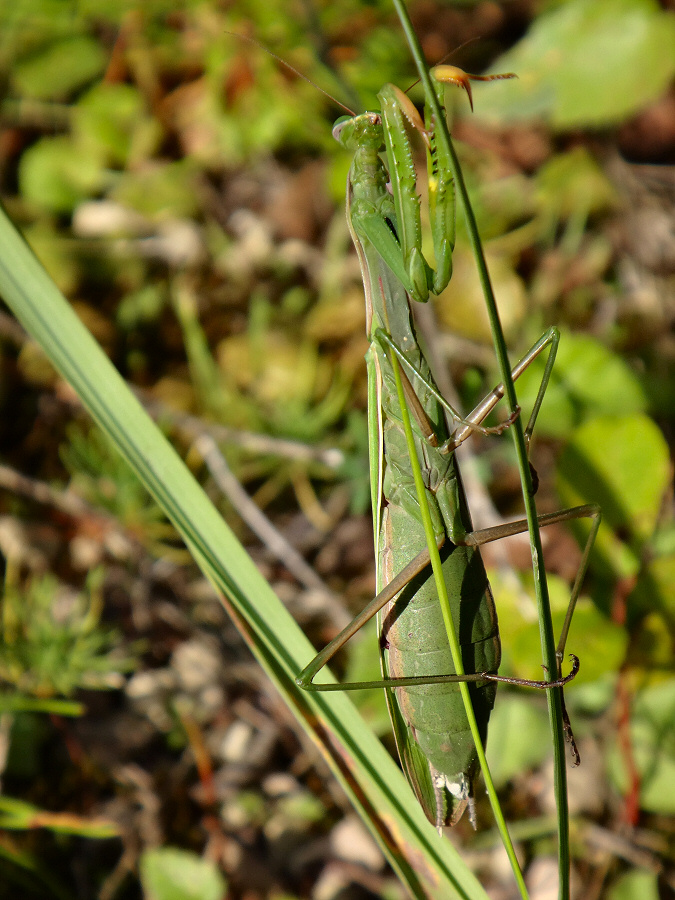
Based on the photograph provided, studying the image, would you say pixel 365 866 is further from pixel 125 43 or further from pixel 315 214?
pixel 125 43

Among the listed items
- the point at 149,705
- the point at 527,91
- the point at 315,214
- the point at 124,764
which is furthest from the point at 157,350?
the point at 527,91

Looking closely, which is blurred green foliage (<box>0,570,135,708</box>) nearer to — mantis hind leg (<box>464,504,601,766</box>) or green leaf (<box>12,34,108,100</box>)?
mantis hind leg (<box>464,504,601,766</box>)

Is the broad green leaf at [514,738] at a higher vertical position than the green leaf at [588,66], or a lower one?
lower

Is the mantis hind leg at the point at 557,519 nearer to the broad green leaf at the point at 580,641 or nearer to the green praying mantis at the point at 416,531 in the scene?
the green praying mantis at the point at 416,531

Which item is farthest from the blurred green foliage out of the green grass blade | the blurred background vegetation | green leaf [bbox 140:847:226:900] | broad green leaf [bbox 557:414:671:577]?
broad green leaf [bbox 557:414:671:577]

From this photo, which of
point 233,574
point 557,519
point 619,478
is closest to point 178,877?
point 233,574

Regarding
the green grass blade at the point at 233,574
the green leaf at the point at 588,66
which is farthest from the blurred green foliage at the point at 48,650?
the green leaf at the point at 588,66
